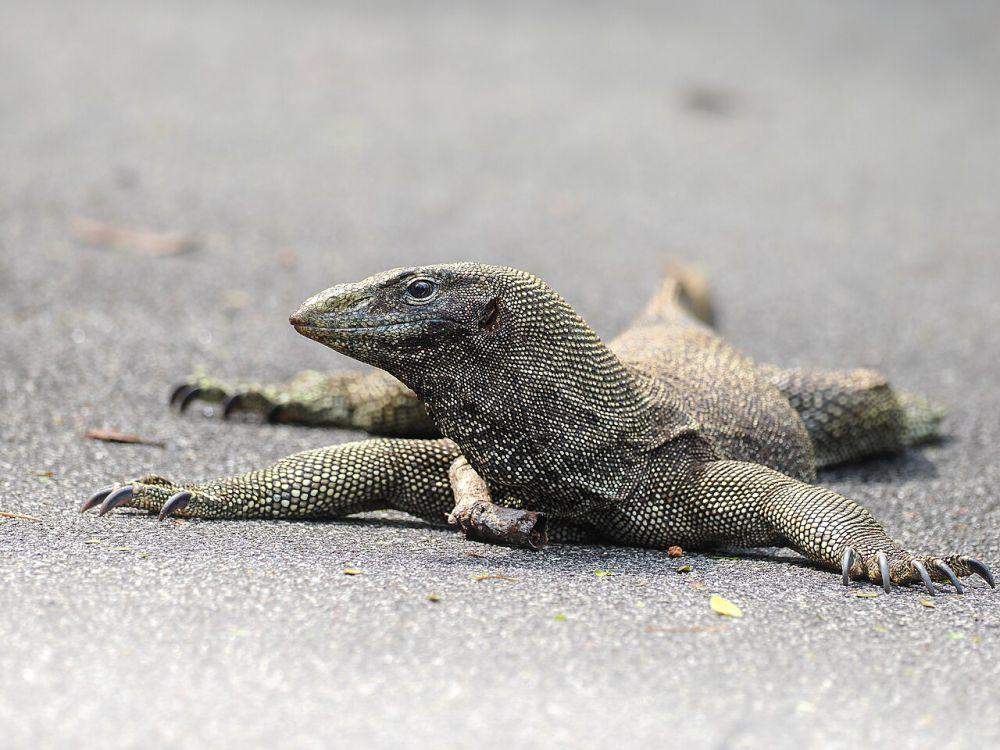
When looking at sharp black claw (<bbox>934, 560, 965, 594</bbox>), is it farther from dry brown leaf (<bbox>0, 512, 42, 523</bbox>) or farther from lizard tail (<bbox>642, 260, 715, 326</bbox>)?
dry brown leaf (<bbox>0, 512, 42, 523</bbox>)

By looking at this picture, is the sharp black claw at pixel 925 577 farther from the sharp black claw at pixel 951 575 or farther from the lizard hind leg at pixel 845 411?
the lizard hind leg at pixel 845 411

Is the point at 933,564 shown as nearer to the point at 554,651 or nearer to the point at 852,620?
the point at 852,620

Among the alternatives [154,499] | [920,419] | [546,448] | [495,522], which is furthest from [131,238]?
[920,419]

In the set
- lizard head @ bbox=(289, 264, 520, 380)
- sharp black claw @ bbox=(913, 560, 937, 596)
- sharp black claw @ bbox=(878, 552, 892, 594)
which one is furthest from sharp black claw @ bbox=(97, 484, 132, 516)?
sharp black claw @ bbox=(913, 560, 937, 596)

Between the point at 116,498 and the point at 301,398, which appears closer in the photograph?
the point at 116,498

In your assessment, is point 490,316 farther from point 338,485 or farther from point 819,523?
point 819,523

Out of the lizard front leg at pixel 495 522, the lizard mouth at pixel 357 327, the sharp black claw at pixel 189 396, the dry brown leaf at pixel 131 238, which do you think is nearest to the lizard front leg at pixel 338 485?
the lizard front leg at pixel 495 522
